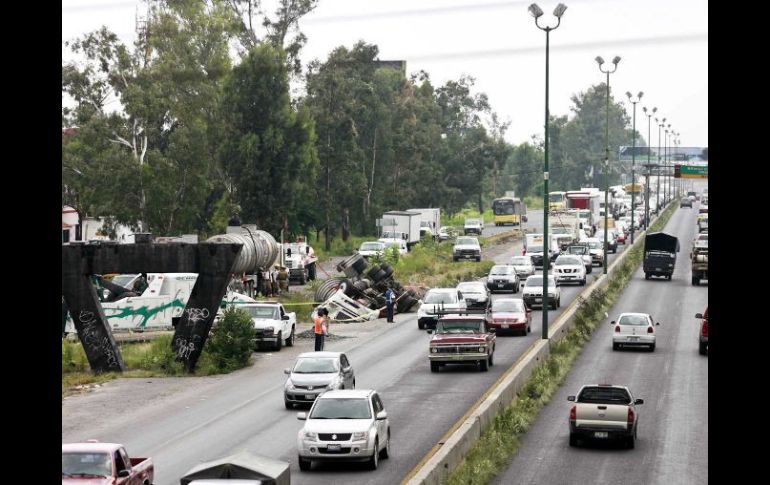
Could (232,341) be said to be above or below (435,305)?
below

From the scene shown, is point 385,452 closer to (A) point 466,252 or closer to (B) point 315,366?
(B) point 315,366

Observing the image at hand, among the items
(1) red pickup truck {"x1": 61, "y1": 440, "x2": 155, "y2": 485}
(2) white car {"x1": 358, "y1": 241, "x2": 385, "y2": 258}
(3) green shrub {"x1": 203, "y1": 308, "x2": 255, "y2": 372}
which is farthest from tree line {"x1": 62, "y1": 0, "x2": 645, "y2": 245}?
(1) red pickup truck {"x1": 61, "y1": 440, "x2": 155, "y2": 485}

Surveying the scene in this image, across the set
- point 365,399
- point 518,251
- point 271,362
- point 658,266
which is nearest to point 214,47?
point 518,251

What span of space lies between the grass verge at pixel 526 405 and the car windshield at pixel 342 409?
2105 mm

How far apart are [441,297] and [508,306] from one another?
3.68 metres

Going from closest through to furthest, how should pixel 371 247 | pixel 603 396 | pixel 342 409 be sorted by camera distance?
pixel 342 409, pixel 603 396, pixel 371 247

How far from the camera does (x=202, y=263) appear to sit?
1545 inches

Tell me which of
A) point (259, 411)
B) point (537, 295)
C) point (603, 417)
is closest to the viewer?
point (603, 417)

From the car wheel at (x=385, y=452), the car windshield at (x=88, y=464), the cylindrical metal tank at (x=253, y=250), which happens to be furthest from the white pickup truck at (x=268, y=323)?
the car windshield at (x=88, y=464)

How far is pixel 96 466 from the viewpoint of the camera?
18234 millimetres

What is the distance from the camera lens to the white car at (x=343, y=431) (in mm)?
23719

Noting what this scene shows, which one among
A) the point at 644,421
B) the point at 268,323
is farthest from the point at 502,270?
the point at 644,421

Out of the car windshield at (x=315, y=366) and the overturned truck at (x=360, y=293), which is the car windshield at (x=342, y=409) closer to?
the car windshield at (x=315, y=366)
